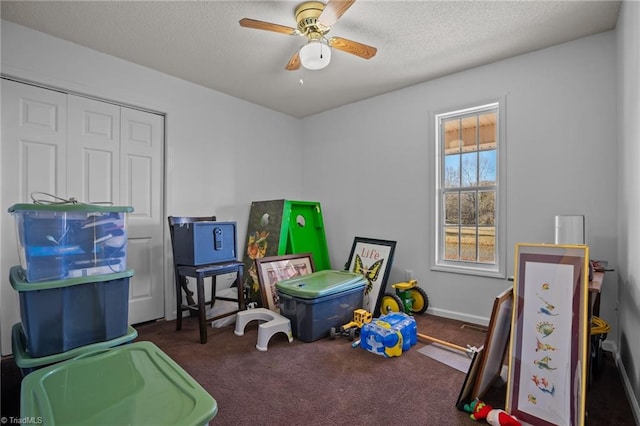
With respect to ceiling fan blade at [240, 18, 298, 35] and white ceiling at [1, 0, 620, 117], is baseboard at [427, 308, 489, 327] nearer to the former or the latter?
white ceiling at [1, 0, 620, 117]

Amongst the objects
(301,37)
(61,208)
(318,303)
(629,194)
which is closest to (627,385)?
(629,194)

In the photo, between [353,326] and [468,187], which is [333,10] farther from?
[353,326]

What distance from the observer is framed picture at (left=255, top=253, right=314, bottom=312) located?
10.3ft

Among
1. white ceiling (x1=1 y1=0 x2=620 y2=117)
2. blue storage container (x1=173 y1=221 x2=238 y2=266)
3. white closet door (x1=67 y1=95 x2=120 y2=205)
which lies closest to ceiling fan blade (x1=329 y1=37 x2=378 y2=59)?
white ceiling (x1=1 y1=0 x2=620 y2=117)

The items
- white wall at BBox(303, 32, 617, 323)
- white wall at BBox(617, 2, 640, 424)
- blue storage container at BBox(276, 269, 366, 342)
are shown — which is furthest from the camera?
blue storage container at BBox(276, 269, 366, 342)

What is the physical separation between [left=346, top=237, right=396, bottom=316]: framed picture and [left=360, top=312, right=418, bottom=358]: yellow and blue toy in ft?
2.02

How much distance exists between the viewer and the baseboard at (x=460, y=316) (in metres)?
3.03

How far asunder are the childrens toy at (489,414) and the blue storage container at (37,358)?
1.89 m

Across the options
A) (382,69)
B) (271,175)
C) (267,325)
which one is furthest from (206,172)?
(382,69)

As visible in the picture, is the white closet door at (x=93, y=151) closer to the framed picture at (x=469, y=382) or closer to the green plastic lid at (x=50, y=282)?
the green plastic lid at (x=50, y=282)

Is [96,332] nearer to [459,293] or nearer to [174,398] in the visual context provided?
[174,398]

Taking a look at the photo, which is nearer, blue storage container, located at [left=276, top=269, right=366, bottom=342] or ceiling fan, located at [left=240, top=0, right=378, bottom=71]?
ceiling fan, located at [left=240, top=0, right=378, bottom=71]

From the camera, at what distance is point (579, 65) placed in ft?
8.43

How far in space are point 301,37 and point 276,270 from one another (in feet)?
7.16
